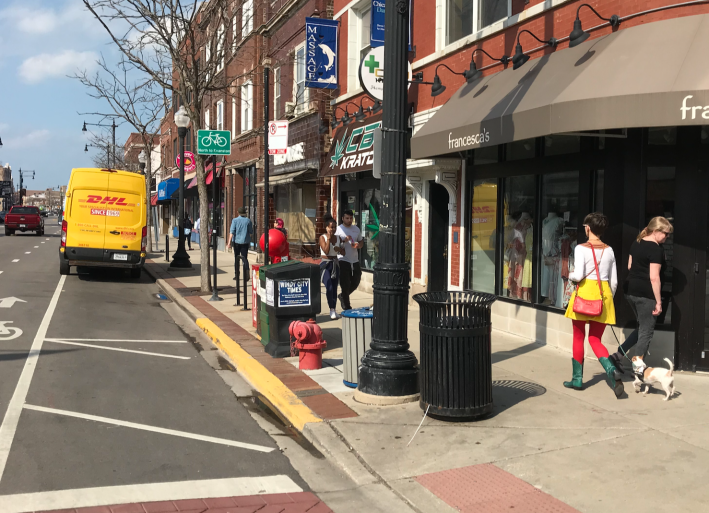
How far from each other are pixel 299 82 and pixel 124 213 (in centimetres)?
609

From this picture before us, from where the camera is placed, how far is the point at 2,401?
631 centimetres

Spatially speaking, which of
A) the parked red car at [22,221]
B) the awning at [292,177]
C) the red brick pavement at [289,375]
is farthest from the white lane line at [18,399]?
the parked red car at [22,221]

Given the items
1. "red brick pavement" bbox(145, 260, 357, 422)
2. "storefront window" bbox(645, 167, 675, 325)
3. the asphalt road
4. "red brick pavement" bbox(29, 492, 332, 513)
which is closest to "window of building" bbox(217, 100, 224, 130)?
"red brick pavement" bbox(145, 260, 357, 422)

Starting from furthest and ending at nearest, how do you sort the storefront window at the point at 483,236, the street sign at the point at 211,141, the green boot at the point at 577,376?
the street sign at the point at 211,141 → the storefront window at the point at 483,236 → the green boot at the point at 577,376

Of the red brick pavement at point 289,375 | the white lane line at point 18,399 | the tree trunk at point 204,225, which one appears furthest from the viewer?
the tree trunk at point 204,225

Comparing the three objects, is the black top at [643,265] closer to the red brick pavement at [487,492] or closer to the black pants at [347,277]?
the red brick pavement at [487,492]

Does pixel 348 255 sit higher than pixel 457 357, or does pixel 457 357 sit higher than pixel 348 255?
pixel 348 255

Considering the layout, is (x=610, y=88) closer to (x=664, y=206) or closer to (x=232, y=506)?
(x=664, y=206)

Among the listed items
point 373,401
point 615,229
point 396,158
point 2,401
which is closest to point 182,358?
point 2,401

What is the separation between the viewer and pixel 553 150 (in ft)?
29.6

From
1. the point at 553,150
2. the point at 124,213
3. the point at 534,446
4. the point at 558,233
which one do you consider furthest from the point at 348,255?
the point at 124,213

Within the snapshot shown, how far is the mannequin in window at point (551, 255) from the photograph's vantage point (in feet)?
29.8

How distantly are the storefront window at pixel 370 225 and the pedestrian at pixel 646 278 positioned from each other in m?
8.11

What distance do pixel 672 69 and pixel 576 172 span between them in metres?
2.15
